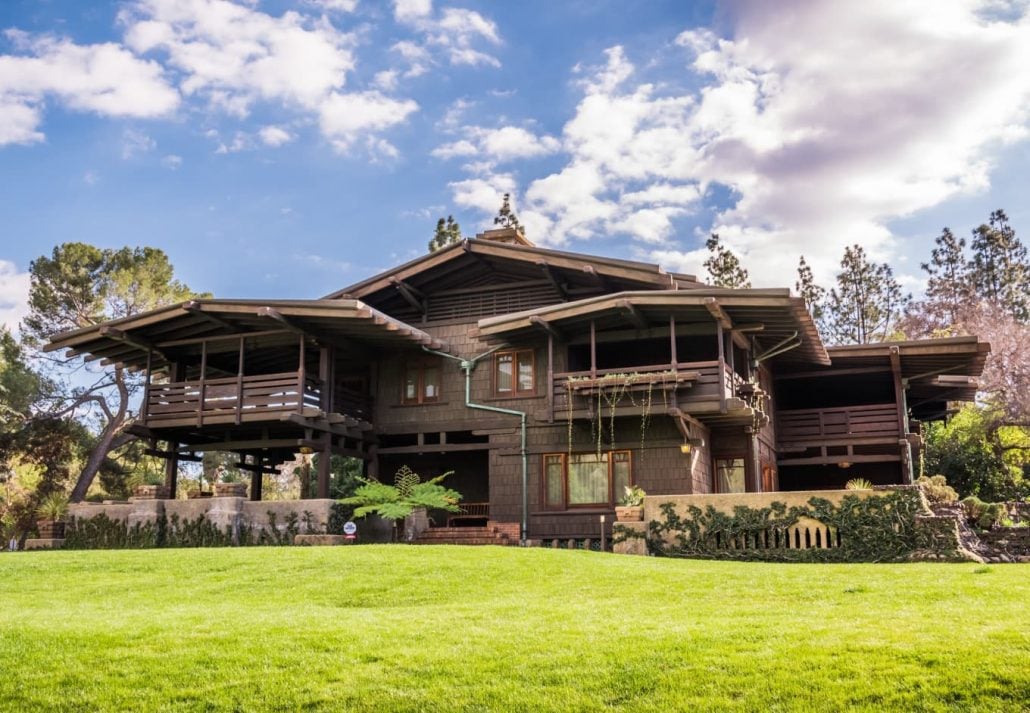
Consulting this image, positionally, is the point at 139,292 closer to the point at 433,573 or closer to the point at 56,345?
the point at 56,345

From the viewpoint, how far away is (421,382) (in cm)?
2472

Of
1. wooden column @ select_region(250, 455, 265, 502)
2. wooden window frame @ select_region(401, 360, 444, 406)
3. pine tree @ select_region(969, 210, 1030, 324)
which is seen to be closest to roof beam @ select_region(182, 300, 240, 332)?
wooden window frame @ select_region(401, 360, 444, 406)

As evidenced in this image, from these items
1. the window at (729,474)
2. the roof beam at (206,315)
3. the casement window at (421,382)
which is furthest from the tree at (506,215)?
the window at (729,474)

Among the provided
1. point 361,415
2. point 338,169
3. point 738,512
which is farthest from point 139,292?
point 738,512

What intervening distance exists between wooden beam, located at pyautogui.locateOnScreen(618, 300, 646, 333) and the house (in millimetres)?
67

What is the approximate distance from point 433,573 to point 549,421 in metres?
8.47

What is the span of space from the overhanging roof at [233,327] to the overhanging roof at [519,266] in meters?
1.61

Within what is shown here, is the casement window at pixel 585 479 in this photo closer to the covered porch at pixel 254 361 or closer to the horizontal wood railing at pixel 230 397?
the covered porch at pixel 254 361

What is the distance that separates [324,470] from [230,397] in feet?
8.99

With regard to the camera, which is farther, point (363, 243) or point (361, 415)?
point (363, 243)

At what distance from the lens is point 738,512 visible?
1820 centimetres

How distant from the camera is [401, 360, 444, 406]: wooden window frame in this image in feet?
80.3

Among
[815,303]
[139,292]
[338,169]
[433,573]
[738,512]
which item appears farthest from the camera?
[815,303]

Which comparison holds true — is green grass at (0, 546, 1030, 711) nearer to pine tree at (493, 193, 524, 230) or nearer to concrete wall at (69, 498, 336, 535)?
concrete wall at (69, 498, 336, 535)
